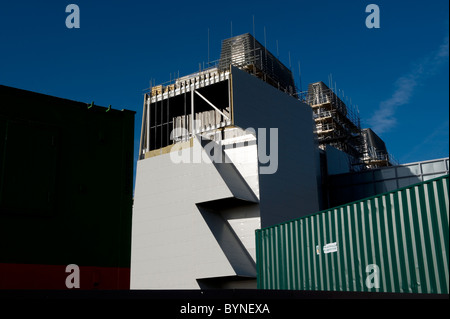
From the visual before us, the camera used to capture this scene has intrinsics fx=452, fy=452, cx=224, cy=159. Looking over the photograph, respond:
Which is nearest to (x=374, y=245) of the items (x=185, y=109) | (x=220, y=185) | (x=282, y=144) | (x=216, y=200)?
(x=220, y=185)

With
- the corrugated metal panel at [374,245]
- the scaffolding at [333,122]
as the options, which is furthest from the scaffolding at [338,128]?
the corrugated metal panel at [374,245]

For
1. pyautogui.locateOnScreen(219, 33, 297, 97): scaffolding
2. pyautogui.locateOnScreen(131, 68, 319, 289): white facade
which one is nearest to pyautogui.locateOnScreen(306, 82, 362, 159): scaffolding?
pyautogui.locateOnScreen(219, 33, 297, 97): scaffolding

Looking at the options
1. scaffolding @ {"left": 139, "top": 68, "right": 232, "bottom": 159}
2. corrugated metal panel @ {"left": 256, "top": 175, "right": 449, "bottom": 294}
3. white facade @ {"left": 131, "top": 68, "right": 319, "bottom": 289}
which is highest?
scaffolding @ {"left": 139, "top": 68, "right": 232, "bottom": 159}

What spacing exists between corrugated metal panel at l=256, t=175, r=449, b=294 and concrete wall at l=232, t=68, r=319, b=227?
12.2 m

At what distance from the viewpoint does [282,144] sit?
33.2 metres

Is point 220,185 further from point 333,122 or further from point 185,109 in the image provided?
point 333,122

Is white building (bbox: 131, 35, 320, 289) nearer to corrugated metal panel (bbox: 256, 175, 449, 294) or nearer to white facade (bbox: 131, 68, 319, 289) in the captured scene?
white facade (bbox: 131, 68, 319, 289)

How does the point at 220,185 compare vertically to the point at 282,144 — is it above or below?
below

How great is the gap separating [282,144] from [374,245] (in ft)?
66.0

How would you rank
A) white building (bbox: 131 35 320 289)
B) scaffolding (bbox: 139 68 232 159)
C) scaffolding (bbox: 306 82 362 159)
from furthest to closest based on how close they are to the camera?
scaffolding (bbox: 306 82 362 159) → scaffolding (bbox: 139 68 232 159) → white building (bbox: 131 35 320 289)

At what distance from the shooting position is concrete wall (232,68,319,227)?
31125mm

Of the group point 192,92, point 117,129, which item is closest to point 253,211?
point 192,92

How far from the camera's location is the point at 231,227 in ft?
98.4
